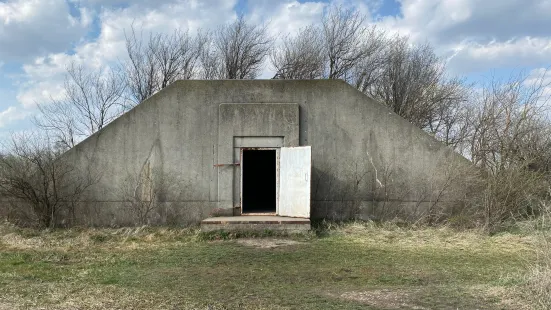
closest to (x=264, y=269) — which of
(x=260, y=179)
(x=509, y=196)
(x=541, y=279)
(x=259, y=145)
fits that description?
(x=541, y=279)

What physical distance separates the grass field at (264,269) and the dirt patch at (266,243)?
22 millimetres

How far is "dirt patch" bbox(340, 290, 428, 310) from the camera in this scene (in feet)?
18.8

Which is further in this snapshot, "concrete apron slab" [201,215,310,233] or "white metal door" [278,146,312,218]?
"white metal door" [278,146,312,218]

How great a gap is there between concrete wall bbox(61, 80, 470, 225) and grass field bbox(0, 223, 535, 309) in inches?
40.0

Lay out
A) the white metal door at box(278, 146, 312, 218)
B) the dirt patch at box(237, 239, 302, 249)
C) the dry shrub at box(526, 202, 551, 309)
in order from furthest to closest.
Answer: the white metal door at box(278, 146, 312, 218) < the dirt patch at box(237, 239, 302, 249) < the dry shrub at box(526, 202, 551, 309)

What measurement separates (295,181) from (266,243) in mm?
2187

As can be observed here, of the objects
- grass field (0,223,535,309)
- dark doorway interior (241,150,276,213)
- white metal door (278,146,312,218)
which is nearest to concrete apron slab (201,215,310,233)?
grass field (0,223,535,309)

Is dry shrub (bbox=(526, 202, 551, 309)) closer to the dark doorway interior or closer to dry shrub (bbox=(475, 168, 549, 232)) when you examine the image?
dry shrub (bbox=(475, 168, 549, 232))

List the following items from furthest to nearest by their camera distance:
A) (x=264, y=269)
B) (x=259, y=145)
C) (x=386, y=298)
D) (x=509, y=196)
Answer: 1. (x=259, y=145)
2. (x=509, y=196)
3. (x=264, y=269)
4. (x=386, y=298)

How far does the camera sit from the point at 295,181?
39.8 feet

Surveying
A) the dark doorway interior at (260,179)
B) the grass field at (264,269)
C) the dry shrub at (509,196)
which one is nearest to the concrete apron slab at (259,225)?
the grass field at (264,269)

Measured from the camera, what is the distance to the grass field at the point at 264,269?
5.97 metres

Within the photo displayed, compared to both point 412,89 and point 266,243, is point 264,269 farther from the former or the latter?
point 412,89

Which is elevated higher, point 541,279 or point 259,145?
point 259,145
